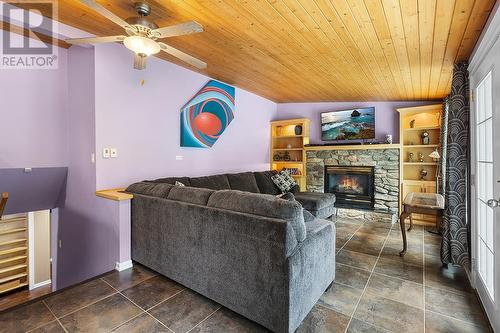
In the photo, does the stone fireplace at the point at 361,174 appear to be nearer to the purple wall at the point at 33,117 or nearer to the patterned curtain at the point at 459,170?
the patterned curtain at the point at 459,170

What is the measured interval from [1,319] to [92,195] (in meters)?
1.37

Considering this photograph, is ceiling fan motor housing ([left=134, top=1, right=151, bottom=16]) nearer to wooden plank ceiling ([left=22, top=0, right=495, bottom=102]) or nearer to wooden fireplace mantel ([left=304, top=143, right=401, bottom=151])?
wooden plank ceiling ([left=22, top=0, right=495, bottom=102])

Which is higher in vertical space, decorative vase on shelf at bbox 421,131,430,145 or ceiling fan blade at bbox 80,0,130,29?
ceiling fan blade at bbox 80,0,130,29

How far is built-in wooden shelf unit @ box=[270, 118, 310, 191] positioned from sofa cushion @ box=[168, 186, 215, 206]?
3696mm

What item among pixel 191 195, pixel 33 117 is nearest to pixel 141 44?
pixel 191 195

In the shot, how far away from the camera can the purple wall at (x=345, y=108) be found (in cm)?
489

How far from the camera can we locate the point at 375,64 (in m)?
3.06

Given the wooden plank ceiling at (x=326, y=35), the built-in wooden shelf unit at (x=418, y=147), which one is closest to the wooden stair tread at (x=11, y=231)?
the wooden plank ceiling at (x=326, y=35)

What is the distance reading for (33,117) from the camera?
3.01 metres

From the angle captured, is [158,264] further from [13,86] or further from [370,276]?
[13,86]

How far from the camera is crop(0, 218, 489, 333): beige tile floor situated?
1.77m

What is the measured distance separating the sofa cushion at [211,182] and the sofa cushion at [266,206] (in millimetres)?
1676

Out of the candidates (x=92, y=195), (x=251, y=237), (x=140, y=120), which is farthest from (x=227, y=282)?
(x=140, y=120)

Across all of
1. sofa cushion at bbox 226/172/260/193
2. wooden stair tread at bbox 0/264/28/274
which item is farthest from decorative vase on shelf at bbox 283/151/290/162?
wooden stair tread at bbox 0/264/28/274
